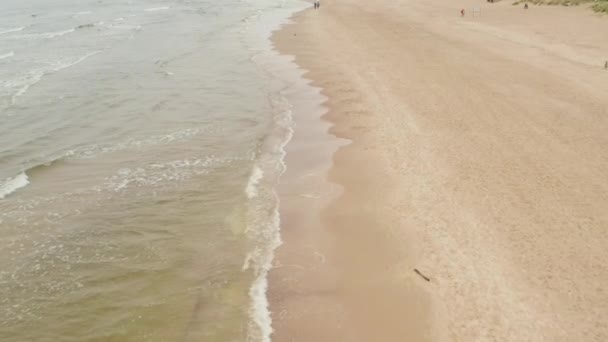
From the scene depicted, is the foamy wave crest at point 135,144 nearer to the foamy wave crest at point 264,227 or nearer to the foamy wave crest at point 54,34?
the foamy wave crest at point 264,227

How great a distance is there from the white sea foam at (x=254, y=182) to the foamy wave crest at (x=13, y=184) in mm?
6017

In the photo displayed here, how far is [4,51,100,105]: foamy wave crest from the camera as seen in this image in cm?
2432

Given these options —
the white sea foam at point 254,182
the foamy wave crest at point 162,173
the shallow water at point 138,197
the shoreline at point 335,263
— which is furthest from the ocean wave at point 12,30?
the white sea foam at point 254,182

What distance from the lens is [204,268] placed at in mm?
10320

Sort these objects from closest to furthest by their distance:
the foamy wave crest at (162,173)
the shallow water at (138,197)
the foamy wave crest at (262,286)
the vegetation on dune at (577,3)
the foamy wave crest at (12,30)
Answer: the foamy wave crest at (262,286) < the shallow water at (138,197) < the foamy wave crest at (162,173) < the vegetation on dune at (577,3) < the foamy wave crest at (12,30)

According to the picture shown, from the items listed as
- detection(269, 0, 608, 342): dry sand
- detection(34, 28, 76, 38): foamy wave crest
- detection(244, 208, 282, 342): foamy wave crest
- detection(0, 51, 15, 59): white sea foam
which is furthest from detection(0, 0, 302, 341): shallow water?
detection(34, 28, 76, 38): foamy wave crest

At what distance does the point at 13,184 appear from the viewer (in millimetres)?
14602

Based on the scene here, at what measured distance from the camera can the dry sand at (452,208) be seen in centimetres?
875

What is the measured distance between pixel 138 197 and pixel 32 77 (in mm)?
17005

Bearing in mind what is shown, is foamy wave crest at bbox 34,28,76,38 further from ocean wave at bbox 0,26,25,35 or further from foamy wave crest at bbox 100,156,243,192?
foamy wave crest at bbox 100,156,243,192

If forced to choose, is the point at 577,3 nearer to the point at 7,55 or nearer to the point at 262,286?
the point at 7,55

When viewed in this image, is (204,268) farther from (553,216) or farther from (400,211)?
(553,216)

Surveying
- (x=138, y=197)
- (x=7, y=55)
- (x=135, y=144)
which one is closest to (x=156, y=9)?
(x=7, y=55)

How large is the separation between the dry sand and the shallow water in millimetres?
1028
